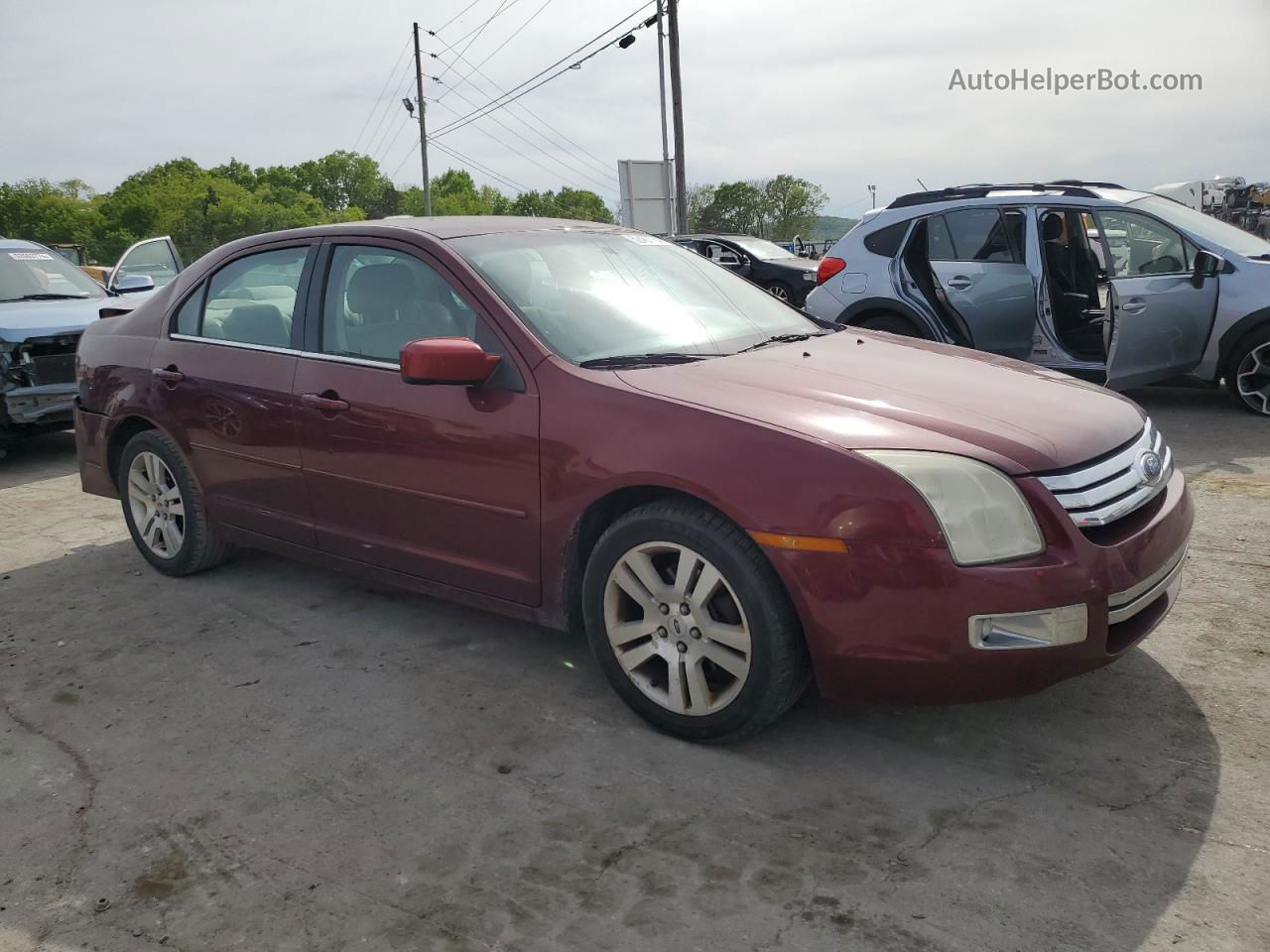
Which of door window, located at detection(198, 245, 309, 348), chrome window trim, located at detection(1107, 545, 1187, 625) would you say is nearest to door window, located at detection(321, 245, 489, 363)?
door window, located at detection(198, 245, 309, 348)

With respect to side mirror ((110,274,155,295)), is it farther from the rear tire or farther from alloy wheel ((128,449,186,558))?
the rear tire

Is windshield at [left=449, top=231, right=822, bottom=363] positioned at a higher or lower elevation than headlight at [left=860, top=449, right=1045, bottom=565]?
higher

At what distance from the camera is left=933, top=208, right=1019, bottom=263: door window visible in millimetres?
8180

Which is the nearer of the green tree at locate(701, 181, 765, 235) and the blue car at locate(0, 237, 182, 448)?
the blue car at locate(0, 237, 182, 448)

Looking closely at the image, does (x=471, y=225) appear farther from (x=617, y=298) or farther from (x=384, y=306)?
(x=617, y=298)

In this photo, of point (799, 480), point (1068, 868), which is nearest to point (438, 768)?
point (799, 480)

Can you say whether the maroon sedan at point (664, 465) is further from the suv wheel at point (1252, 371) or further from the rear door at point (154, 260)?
the rear door at point (154, 260)

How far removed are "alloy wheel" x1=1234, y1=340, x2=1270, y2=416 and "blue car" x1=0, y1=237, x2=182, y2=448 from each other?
790 cm

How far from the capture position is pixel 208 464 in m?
4.74

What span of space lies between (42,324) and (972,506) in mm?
7662

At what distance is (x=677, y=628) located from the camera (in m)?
3.18

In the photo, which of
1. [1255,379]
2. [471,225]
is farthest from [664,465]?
[1255,379]

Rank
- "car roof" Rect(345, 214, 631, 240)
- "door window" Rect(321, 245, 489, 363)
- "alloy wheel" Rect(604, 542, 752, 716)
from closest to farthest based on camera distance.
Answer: "alloy wheel" Rect(604, 542, 752, 716) < "door window" Rect(321, 245, 489, 363) < "car roof" Rect(345, 214, 631, 240)

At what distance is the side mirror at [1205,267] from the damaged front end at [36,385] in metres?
8.12
